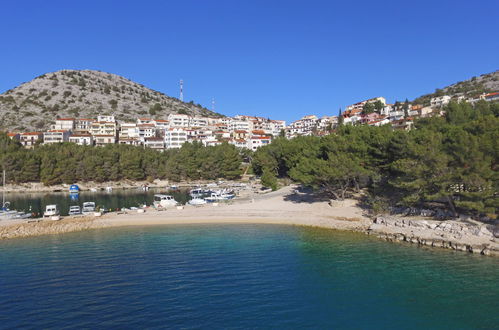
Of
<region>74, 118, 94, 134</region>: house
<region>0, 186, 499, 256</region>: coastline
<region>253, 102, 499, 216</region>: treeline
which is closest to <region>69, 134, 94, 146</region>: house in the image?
<region>74, 118, 94, 134</region>: house

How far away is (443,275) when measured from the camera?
21.8 meters

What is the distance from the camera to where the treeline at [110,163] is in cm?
7769

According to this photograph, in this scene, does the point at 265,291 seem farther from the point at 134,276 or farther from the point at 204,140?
the point at 204,140

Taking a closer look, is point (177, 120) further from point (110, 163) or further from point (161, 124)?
point (110, 163)

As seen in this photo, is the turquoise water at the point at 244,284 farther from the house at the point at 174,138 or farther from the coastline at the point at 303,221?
the house at the point at 174,138

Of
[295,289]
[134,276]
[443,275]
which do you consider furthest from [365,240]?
[134,276]

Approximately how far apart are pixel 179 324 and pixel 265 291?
5.44m

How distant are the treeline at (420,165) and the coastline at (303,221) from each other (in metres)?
1.94

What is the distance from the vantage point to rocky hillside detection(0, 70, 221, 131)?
14788 cm

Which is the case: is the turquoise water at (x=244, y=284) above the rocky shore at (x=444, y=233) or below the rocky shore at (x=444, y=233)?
below

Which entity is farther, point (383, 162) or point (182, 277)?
point (383, 162)

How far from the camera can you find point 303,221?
37969 millimetres

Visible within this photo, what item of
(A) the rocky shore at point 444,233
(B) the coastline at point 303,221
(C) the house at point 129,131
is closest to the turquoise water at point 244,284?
(A) the rocky shore at point 444,233

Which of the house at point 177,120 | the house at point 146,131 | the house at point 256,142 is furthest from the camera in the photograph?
the house at point 177,120
